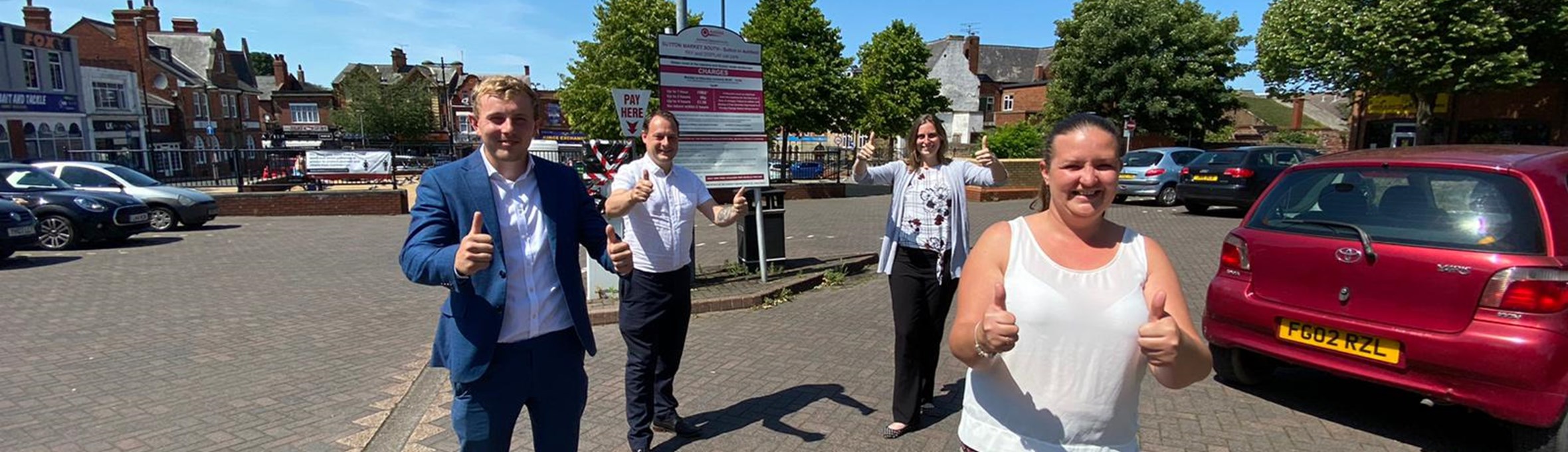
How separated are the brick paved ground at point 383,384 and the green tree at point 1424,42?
47.6 feet

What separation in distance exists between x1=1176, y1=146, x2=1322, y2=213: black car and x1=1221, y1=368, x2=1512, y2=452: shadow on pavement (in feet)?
33.9

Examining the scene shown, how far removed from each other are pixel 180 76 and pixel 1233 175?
54492 mm

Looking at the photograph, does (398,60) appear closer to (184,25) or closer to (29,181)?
(184,25)

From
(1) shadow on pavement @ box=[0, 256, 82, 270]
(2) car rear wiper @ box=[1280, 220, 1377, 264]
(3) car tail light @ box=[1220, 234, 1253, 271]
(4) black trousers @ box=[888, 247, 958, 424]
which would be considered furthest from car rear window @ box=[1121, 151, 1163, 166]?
(1) shadow on pavement @ box=[0, 256, 82, 270]

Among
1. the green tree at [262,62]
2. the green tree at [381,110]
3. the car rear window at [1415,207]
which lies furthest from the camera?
the green tree at [262,62]

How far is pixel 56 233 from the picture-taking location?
11039 millimetres

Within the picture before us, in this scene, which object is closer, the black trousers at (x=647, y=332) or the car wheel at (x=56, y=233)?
the black trousers at (x=647, y=332)

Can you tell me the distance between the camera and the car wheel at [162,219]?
13.3 m

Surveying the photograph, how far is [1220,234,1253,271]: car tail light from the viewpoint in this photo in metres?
4.10

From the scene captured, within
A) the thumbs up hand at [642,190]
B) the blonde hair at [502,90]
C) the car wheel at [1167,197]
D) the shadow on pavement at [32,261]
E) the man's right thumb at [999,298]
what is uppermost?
the blonde hair at [502,90]

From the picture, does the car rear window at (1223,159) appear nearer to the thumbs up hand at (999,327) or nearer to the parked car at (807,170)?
the parked car at (807,170)

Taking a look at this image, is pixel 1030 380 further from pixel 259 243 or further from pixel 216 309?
pixel 259 243

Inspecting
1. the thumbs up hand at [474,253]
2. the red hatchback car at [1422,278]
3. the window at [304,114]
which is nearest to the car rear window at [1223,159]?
the red hatchback car at [1422,278]

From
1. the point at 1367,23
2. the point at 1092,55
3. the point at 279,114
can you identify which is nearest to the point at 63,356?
the point at 1367,23
